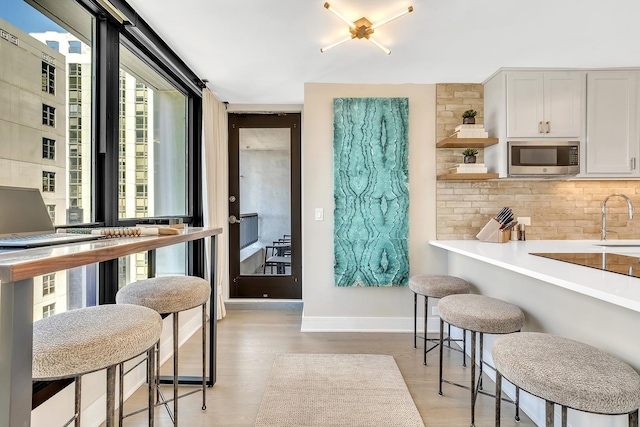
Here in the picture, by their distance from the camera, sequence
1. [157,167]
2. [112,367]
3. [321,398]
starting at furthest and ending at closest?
[157,167] → [321,398] → [112,367]

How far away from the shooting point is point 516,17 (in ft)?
6.73

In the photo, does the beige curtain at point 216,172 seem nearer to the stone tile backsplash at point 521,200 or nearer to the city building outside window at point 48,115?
the city building outside window at point 48,115

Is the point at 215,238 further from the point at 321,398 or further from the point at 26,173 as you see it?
the point at 321,398

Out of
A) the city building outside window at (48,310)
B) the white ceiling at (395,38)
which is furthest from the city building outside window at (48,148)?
the white ceiling at (395,38)

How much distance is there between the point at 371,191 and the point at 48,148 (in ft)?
7.79

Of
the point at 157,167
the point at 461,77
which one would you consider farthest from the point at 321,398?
the point at 461,77

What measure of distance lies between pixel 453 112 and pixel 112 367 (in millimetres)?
3205

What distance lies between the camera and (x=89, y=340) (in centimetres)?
99

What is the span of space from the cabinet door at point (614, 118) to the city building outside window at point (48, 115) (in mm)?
3767

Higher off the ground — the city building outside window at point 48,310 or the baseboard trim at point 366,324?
the city building outside window at point 48,310

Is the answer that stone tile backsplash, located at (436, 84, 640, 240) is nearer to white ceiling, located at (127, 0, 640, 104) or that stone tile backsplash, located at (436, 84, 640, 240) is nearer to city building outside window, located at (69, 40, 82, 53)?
white ceiling, located at (127, 0, 640, 104)

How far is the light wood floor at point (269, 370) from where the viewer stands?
189 cm

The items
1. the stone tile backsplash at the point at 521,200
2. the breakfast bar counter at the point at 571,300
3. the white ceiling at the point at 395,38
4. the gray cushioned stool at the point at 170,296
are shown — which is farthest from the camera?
the stone tile backsplash at the point at 521,200

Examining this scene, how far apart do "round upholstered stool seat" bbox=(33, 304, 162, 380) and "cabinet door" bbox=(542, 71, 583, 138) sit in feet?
10.5
